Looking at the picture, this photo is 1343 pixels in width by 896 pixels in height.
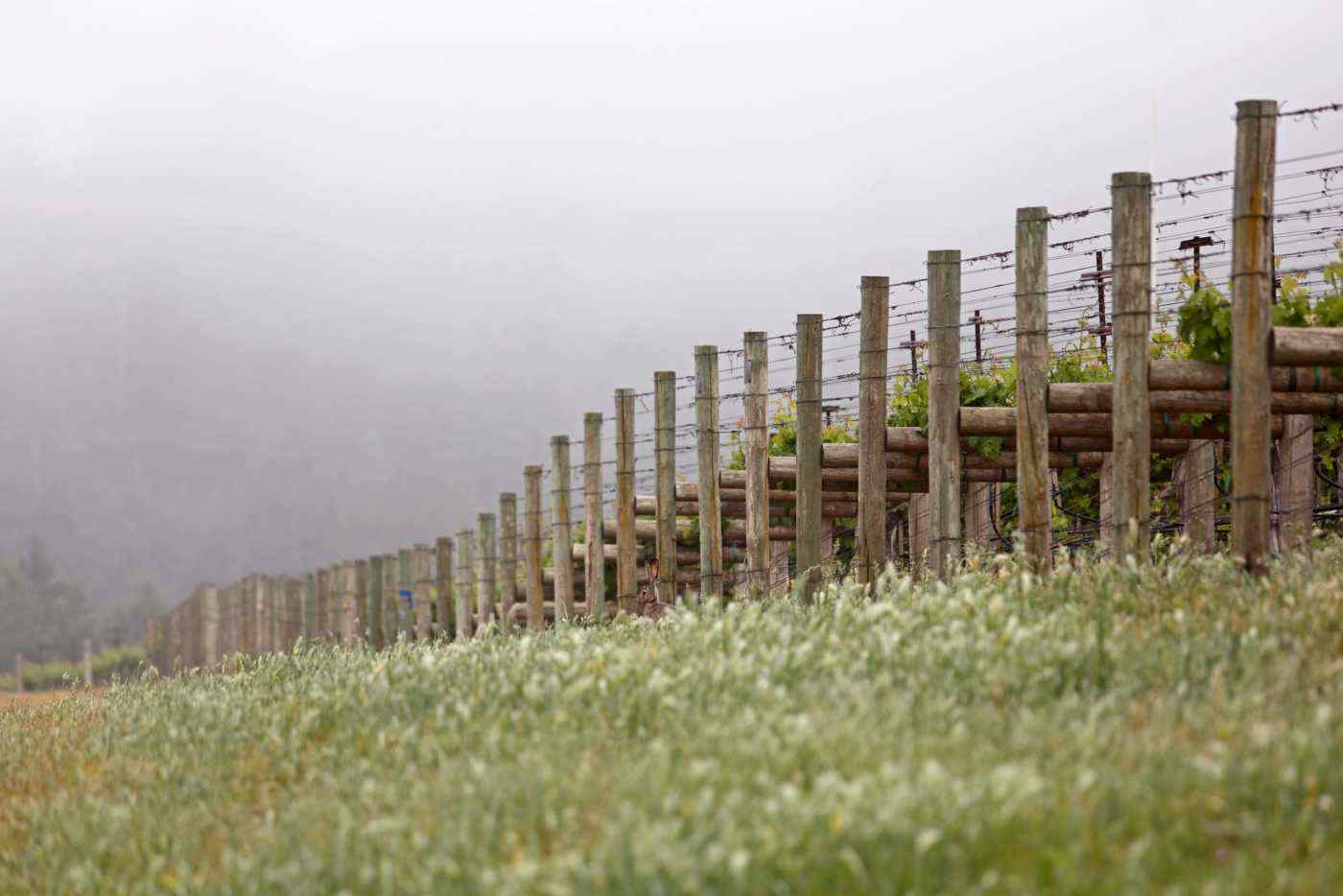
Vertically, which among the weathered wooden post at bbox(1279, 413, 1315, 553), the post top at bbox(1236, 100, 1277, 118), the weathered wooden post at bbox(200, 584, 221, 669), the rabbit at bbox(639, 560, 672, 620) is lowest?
the weathered wooden post at bbox(200, 584, 221, 669)

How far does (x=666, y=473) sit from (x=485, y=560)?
896cm

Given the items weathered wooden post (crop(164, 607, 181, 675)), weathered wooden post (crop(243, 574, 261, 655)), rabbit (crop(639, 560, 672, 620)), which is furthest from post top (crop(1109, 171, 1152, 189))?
weathered wooden post (crop(164, 607, 181, 675))

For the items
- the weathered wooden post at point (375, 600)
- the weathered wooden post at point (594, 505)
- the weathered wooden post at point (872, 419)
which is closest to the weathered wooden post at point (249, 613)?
the weathered wooden post at point (375, 600)

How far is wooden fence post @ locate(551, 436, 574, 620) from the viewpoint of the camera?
1989cm

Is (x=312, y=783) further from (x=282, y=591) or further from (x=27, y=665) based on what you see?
(x=27, y=665)

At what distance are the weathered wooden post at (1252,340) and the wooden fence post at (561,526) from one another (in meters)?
11.5

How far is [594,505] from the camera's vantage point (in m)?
19.1

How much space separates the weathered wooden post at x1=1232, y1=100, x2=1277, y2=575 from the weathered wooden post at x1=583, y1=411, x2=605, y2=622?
35.1 ft

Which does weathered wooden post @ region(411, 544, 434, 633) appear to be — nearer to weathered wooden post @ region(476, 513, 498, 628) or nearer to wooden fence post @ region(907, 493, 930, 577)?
weathered wooden post @ region(476, 513, 498, 628)

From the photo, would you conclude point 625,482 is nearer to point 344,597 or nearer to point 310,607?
point 344,597

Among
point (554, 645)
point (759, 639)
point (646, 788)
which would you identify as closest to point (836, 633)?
point (759, 639)

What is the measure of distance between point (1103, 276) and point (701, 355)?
8.51 meters

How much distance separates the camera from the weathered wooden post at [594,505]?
19.1 m

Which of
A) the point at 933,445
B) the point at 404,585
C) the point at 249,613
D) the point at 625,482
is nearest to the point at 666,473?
the point at 625,482
